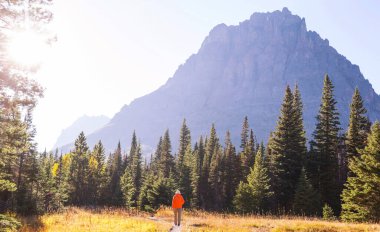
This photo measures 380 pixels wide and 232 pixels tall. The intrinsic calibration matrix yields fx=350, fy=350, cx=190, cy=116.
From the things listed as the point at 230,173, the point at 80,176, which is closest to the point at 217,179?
the point at 230,173

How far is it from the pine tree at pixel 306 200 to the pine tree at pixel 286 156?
4.72 metres

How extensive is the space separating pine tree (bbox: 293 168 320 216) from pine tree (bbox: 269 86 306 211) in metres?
4.72

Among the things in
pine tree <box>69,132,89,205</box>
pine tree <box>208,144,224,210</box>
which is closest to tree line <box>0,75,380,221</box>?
pine tree <box>208,144,224,210</box>

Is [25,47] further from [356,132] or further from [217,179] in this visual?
[217,179]

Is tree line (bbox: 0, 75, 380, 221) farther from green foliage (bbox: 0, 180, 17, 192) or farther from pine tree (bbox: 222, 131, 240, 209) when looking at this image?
green foliage (bbox: 0, 180, 17, 192)

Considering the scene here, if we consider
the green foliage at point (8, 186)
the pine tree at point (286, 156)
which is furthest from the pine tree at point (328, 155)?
the green foliage at point (8, 186)

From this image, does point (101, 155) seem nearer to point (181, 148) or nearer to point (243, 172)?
point (181, 148)

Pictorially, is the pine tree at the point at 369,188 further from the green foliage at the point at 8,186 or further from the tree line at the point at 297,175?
the green foliage at the point at 8,186

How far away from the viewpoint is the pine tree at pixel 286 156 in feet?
152

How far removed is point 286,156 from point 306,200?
7.77 meters

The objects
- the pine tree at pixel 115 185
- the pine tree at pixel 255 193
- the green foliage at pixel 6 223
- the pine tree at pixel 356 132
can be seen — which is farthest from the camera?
the pine tree at pixel 115 185

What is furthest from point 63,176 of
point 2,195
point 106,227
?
point 106,227

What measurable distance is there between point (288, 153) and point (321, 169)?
5.57m

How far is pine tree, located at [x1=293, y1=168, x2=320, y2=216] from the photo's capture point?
39.9 m
